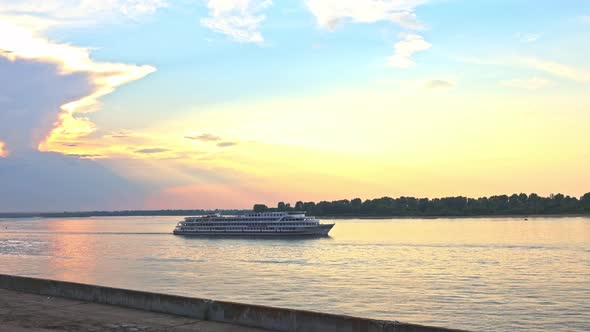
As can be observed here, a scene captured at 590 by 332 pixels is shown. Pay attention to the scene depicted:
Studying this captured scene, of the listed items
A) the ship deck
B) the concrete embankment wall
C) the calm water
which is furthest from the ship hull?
the ship deck

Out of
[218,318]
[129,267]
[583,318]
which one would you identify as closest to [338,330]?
[218,318]

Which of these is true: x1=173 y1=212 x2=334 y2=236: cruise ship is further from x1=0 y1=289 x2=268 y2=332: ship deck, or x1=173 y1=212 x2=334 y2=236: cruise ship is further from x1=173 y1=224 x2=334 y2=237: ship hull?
x1=0 y1=289 x2=268 y2=332: ship deck

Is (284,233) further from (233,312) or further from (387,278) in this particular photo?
(233,312)

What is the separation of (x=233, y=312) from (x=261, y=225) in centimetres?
10095

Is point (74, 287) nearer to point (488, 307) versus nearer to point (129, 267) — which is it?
point (488, 307)

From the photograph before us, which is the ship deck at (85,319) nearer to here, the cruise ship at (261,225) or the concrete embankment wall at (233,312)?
the concrete embankment wall at (233,312)

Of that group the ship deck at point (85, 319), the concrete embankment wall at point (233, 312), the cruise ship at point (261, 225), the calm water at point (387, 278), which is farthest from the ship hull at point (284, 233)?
the ship deck at point (85, 319)

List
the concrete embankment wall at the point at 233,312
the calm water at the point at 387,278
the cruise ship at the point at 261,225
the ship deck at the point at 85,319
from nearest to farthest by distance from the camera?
the concrete embankment wall at the point at 233,312
the ship deck at the point at 85,319
the calm water at the point at 387,278
the cruise ship at the point at 261,225

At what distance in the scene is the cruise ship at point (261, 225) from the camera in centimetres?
11038

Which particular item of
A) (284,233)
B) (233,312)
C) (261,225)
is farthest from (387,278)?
(261,225)

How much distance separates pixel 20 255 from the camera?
246 feet

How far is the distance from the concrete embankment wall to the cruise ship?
304ft

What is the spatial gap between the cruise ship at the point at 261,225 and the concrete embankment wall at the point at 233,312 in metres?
92.8

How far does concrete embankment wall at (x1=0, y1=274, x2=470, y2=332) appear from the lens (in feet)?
36.9
